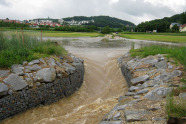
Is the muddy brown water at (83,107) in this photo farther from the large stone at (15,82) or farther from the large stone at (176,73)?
the large stone at (176,73)

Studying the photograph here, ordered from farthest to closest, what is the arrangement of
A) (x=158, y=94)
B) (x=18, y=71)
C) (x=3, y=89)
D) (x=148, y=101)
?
1. (x=18, y=71)
2. (x=3, y=89)
3. (x=158, y=94)
4. (x=148, y=101)

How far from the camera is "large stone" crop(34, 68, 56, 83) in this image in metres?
6.13

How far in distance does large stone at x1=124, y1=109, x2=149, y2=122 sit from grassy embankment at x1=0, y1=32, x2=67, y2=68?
4.94 metres

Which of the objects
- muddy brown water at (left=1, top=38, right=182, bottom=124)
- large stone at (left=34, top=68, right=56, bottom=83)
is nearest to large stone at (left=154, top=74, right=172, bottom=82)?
muddy brown water at (left=1, top=38, right=182, bottom=124)

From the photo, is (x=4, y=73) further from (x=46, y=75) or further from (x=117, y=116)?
(x=117, y=116)

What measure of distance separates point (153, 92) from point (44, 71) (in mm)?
4281

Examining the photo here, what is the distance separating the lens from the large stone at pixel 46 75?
6.13 metres

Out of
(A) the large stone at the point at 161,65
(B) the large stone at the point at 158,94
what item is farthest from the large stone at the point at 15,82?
(A) the large stone at the point at 161,65

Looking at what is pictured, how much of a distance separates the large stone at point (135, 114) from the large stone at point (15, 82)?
3.71 meters

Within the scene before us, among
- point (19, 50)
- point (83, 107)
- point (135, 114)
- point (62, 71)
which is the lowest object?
point (83, 107)

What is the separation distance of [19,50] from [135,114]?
5.94 meters

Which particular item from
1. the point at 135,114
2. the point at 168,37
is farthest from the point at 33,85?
the point at 168,37

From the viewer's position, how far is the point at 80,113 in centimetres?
565

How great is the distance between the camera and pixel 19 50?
723 centimetres
